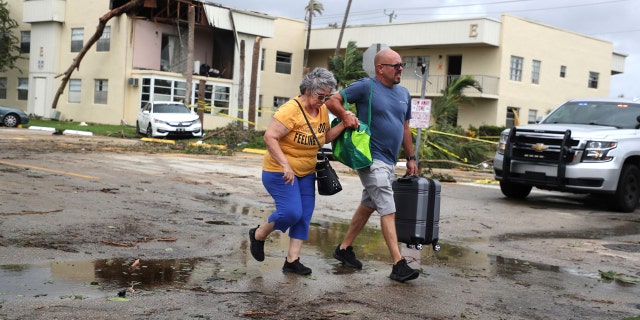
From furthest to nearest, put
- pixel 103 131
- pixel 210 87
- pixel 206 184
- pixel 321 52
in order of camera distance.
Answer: pixel 321 52
pixel 210 87
pixel 103 131
pixel 206 184

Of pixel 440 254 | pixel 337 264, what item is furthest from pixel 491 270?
pixel 337 264

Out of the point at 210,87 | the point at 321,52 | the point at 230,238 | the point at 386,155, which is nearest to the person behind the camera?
the point at 386,155

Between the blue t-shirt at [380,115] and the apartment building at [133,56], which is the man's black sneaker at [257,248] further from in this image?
the apartment building at [133,56]

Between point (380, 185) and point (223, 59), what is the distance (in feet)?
128

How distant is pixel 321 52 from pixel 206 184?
127 feet

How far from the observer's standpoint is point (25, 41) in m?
48.7

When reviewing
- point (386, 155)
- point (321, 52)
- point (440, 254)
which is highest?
point (321, 52)

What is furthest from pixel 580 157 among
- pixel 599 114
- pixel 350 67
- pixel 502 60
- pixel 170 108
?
pixel 502 60

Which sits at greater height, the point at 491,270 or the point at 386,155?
the point at 386,155

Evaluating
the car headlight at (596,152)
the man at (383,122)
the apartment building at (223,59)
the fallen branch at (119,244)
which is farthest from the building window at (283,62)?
the man at (383,122)

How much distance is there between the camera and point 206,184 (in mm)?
13477

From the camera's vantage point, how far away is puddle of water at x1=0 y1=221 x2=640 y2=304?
550 cm

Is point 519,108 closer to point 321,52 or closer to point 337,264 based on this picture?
point 321,52

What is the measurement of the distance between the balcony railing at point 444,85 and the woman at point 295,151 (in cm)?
3369
